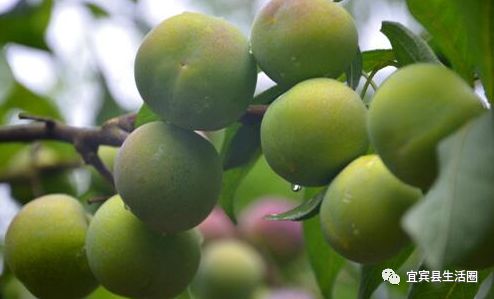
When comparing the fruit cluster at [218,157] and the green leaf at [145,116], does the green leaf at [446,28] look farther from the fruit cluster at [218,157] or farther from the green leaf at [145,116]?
the green leaf at [145,116]

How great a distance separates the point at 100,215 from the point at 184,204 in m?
0.16

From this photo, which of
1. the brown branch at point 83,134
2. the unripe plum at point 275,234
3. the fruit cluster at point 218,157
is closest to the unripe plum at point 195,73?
the fruit cluster at point 218,157

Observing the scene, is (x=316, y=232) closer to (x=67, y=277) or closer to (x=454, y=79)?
(x=67, y=277)

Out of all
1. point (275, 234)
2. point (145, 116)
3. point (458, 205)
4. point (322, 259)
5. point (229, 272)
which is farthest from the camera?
point (275, 234)

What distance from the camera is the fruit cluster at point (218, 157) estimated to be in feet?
2.95

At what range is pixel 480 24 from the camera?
923 mm

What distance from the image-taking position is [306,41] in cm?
109

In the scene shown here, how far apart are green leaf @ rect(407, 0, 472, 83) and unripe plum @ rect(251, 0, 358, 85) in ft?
0.30

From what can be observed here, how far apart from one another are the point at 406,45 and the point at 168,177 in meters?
0.32

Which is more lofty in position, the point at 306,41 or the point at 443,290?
the point at 306,41

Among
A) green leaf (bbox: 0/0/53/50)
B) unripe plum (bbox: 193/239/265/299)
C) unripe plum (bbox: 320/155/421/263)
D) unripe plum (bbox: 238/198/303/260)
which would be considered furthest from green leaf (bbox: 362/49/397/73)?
unripe plum (bbox: 238/198/303/260)

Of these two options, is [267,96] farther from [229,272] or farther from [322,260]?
[229,272]

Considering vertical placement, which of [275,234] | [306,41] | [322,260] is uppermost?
[306,41]

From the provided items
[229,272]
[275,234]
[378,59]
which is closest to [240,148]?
[378,59]
